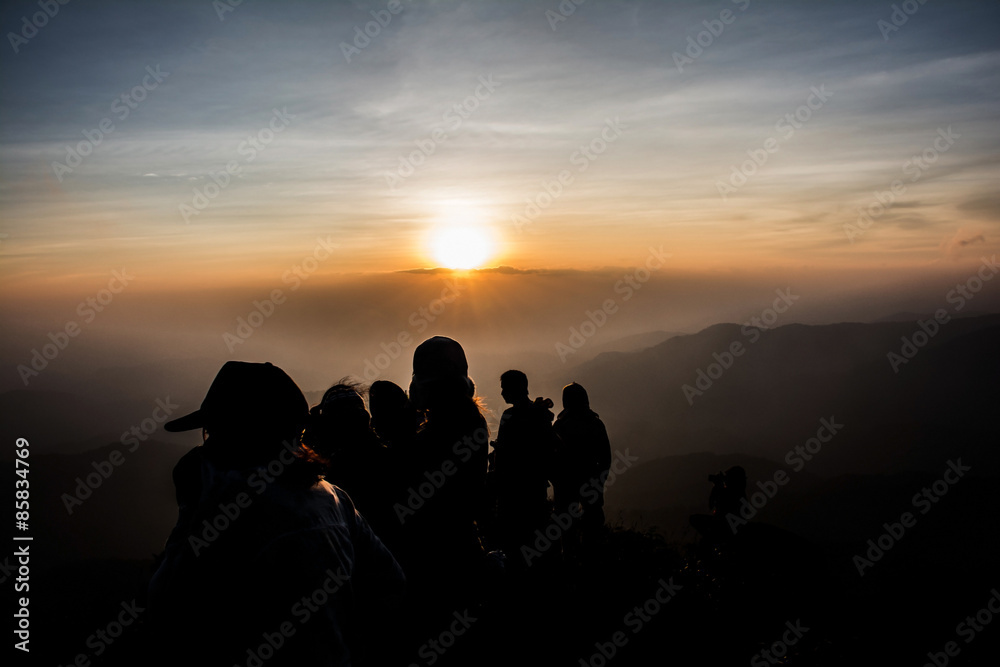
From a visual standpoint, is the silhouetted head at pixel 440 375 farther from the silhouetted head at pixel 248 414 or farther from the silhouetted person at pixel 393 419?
the silhouetted head at pixel 248 414

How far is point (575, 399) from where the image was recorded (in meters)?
7.58

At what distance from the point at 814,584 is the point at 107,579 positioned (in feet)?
321

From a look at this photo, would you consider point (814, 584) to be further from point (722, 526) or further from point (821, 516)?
point (821, 516)

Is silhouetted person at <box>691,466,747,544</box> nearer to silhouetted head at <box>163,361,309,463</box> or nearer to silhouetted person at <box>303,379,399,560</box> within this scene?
silhouetted person at <box>303,379,399,560</box>

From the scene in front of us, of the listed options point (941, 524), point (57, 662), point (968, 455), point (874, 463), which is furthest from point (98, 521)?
point (968, 455)

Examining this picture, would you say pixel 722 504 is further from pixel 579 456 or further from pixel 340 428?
pixel 340 428

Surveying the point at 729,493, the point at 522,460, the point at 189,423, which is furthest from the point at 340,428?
the point at 729,493

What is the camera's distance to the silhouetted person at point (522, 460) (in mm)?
5902

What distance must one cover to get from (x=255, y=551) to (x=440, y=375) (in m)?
2.20

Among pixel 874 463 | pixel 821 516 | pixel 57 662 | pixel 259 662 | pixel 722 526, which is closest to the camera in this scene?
pixel 259 662

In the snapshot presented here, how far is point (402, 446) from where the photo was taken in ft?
11.4

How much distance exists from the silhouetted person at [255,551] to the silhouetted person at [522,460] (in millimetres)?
3822

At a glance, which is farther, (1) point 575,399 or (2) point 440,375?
(1) point 575,399

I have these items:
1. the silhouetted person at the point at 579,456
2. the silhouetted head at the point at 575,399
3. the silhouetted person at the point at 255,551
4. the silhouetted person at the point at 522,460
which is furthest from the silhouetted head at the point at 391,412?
the silhouetted head at the point at 575,399
